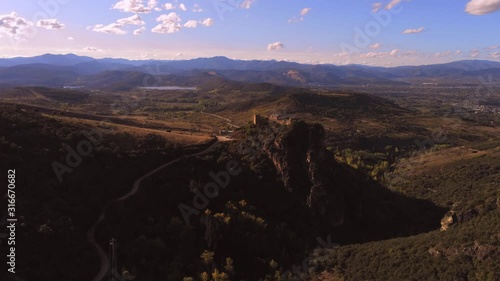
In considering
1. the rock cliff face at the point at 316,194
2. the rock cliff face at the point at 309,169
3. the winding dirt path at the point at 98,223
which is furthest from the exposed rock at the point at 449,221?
the winding dirt path at the point at 98,223

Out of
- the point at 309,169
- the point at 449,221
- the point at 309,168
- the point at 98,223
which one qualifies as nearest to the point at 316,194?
the point at 309,169

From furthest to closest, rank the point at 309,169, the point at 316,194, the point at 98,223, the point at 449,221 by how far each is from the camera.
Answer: the point at 309,169
the point at 316,194
the point at 449,221
the point at 98,223

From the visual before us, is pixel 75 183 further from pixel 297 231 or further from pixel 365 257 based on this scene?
pixel 365 257

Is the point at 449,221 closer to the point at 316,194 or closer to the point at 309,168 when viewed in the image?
the point at 316,194

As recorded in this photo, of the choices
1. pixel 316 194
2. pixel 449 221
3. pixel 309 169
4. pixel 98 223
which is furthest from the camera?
pixel 309 169

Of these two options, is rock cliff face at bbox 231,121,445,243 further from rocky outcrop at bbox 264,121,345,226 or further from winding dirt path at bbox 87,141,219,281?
winding dirt path at bbox 87,141,219,281

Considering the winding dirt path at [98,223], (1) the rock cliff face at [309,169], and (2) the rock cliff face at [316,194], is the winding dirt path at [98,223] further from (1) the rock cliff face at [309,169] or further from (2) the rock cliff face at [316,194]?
(1) the rock cliff face at [309,169]

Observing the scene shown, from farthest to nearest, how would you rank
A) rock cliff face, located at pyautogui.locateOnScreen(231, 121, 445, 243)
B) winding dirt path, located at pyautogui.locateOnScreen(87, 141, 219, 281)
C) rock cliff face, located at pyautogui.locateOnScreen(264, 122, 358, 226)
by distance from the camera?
1. rock cliff face, located at pyautogui.locateOnScreen(264, 122, 358, 226)
2. rock cliff face, located at pyautogui.locateOnScreen(231, 121, 445, 243)
3. winding dirt path, located at pyautogui.locateOnScreen(87, 141, 219, 281)

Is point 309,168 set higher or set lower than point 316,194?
higher

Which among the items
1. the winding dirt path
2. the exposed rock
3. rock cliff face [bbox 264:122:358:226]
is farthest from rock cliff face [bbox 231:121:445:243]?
the winding dirt path

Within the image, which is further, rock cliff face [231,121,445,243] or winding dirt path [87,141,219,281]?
rock cliff face [231,121,445,243]

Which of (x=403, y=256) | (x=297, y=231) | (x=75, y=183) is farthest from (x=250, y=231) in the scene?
(x=75, y=183)

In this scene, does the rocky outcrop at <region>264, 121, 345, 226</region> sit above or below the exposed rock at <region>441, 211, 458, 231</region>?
above
